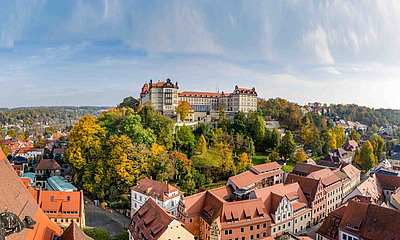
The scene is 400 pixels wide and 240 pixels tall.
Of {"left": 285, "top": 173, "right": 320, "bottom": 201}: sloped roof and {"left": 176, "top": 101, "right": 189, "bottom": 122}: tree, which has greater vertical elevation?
{"left": 176, "top": 101, "right": 189, "bottom": 122}: tree

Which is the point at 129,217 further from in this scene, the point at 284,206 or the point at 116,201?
the point at 284,206

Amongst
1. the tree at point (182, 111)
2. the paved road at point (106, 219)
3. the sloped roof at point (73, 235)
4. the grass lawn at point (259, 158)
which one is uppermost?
the tree at point (182, 111)

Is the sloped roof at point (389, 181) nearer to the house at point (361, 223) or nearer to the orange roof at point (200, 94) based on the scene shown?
the house at point (361, 223)

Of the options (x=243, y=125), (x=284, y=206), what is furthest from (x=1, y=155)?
(x=243, y=125)

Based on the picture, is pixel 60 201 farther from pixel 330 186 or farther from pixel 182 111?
pixel 330 186

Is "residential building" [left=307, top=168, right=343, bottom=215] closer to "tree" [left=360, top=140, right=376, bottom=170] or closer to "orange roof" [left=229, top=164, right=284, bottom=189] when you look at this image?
"orange roof" [left=229, top=164, right=284, bottom=189]

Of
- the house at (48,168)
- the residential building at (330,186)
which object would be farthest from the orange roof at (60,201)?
the residential building at (330,186)

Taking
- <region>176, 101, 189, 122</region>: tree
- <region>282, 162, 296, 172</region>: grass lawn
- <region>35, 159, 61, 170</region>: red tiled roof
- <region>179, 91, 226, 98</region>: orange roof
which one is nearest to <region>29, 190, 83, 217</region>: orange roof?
<region>35, 159, 61, 170</region>: red tiled roof
